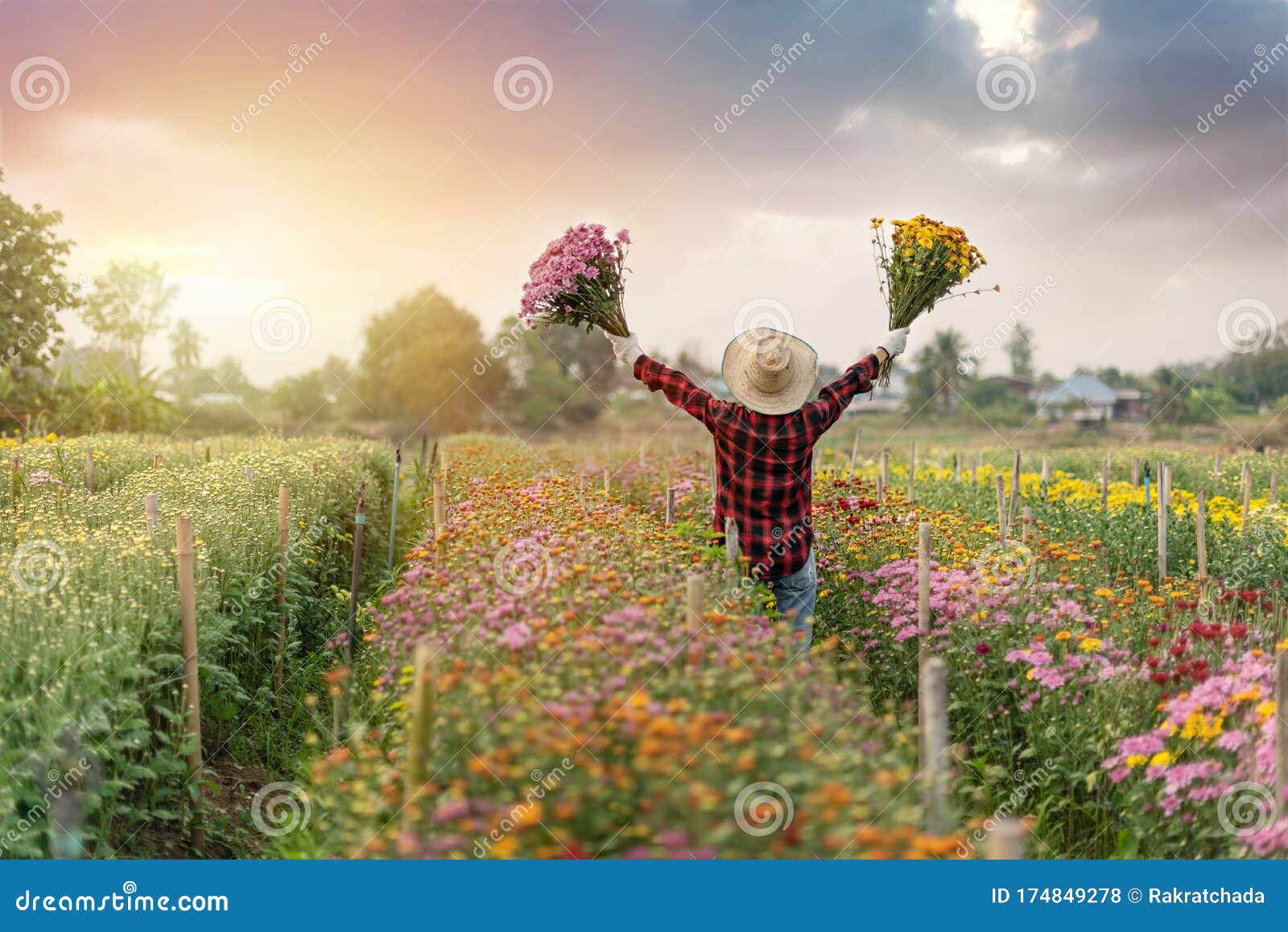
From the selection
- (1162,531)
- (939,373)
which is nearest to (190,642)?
(1162,531)

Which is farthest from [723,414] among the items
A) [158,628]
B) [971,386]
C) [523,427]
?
[971,386]

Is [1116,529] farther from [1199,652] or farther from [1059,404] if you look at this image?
[1059,404]

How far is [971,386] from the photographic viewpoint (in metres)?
54.3

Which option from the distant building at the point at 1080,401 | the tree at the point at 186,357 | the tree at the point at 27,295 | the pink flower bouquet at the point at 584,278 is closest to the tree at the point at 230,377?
the tree at the point at 186,357

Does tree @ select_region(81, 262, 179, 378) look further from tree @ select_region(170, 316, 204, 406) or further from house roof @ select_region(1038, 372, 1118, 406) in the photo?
house roof @ select_region(1038, 372, 1118, 406)

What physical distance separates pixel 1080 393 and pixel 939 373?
1685cm

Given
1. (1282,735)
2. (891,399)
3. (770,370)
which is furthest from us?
(891,399)

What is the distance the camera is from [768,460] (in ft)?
17.9

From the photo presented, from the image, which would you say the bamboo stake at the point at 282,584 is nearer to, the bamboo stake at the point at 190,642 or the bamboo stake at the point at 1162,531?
the bamboo stake at the point at 190,642

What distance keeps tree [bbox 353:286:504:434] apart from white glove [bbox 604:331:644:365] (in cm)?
3383

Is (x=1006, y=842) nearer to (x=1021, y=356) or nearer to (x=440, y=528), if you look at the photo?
(x=440, y=528)

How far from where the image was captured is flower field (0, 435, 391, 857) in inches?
150

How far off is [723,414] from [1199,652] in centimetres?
288

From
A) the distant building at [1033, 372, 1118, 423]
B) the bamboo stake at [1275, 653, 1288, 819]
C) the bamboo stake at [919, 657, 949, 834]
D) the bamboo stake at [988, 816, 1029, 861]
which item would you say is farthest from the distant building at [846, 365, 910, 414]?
the bamboo stake at [988, 816, 1029, 861]
